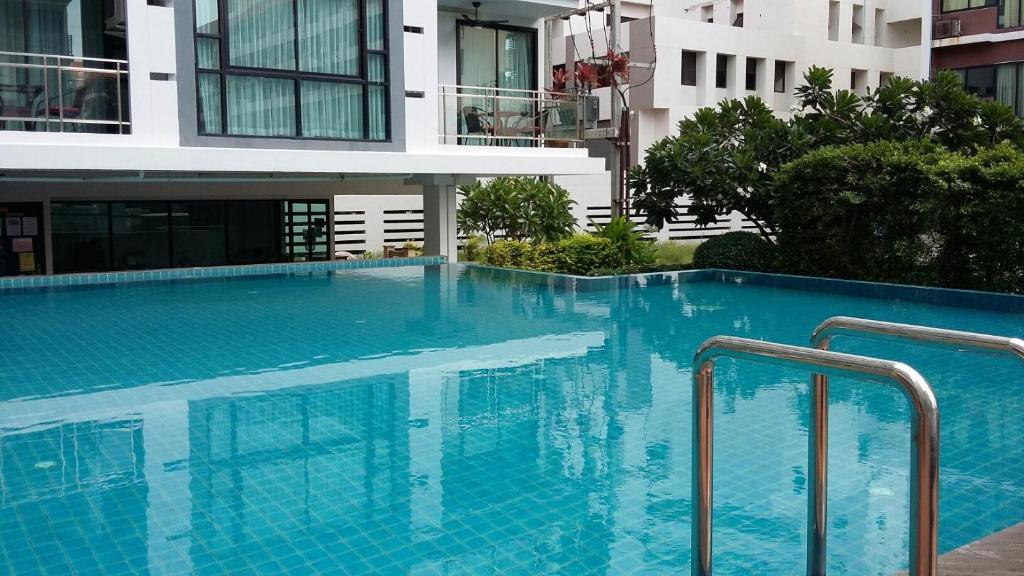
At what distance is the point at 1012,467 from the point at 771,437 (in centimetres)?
157

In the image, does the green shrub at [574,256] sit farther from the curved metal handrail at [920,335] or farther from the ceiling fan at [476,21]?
the curved metal handrail at [920,335]

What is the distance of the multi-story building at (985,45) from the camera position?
2903 cm

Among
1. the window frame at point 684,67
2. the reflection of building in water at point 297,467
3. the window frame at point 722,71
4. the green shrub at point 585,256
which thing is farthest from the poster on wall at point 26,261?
the window frame at point 722,71

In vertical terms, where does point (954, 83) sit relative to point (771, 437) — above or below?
above

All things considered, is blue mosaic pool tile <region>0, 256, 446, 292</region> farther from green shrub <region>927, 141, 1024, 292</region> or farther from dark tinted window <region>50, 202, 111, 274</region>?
green shrub <region>927, 141, 1024, 292</region>

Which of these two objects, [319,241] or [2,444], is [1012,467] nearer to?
[2,444]

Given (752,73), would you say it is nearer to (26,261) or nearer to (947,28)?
(947,28)

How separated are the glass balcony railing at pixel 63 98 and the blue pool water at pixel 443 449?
2.92 metres

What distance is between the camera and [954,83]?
→ 16.9 meters

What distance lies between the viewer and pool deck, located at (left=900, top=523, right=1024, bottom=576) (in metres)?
3.63

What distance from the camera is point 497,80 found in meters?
20.3

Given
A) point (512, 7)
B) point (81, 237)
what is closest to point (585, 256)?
point (512, 7)

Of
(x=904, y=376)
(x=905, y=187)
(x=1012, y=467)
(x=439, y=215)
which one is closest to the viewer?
(x=904, y=376)

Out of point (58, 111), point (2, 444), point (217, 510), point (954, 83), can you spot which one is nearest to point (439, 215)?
point (58, 111)
